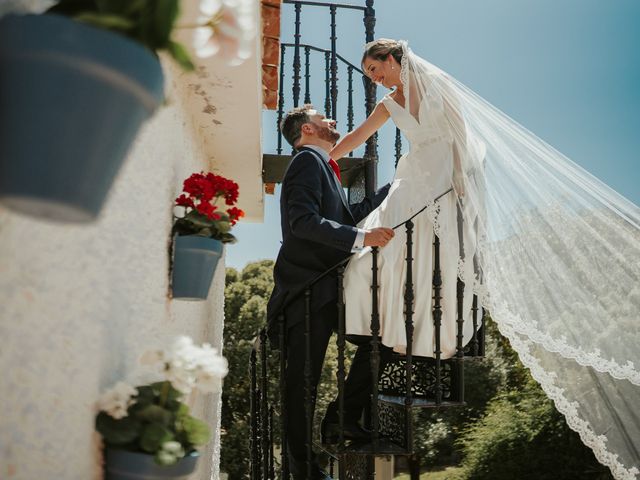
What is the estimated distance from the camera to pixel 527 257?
3199 mm

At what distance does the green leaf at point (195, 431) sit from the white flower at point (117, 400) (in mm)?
129

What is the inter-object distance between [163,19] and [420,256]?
2.57 meters

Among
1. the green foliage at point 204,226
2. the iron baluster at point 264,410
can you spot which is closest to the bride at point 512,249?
the iron baluster at point 264,410

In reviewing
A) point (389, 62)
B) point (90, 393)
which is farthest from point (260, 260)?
point (90, 393)

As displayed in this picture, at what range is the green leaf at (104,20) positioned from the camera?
2.87ft

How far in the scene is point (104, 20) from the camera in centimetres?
87

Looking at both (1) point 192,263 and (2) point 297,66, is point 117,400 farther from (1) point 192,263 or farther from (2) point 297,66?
(2) point 297,66

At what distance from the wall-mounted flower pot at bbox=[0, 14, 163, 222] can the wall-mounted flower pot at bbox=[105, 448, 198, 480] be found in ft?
1.94

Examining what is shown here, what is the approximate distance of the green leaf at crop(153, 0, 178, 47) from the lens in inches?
35.9

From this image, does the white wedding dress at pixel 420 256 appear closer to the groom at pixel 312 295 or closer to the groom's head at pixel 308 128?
the groom at pixel 312 295

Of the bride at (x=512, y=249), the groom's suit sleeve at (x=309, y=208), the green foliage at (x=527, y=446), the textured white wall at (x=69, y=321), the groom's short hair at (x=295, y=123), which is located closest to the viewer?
the textured white wall at (x=69, y=321)

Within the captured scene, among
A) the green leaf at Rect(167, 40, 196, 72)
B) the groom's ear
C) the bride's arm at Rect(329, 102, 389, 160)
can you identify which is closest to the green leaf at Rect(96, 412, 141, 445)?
the green leaf at Rect(167, 40, 196, 72)

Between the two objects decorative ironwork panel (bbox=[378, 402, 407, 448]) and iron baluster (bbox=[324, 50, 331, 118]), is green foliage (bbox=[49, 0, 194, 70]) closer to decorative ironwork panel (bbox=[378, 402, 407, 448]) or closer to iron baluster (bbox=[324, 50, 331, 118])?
decorative ironwork panel (bbox=[378, 402, 407, 448])

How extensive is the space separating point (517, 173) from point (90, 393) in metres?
2.56
